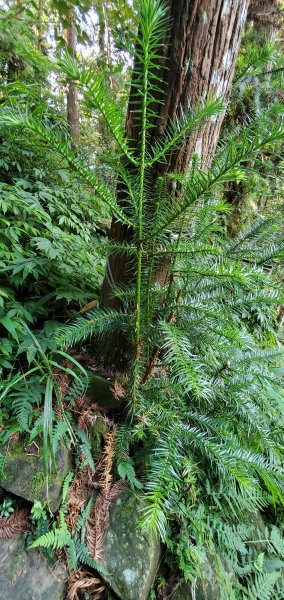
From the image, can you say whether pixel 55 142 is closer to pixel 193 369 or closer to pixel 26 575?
pixel 193 369

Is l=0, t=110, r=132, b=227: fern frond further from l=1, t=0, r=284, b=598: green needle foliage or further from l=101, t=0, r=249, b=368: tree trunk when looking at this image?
l=101, t=0, r=249, b=368: tree trunk

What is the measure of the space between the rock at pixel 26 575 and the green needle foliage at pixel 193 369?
5.8 inches

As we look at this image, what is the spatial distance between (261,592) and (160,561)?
564 mm

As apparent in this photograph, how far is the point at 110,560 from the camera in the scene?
4.17 ft

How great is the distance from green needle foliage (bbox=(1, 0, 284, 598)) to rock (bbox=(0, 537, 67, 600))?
148 millimetres

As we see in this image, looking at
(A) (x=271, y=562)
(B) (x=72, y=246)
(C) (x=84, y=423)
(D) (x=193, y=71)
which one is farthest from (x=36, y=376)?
(A) (x=271, y=562)

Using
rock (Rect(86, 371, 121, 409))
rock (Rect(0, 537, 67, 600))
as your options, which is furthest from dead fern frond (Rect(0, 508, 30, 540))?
rock (Rect(86, 371, 121, 409))

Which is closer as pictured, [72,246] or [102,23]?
[72,246]

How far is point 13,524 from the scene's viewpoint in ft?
4.04

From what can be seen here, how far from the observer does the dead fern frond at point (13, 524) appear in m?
1.21

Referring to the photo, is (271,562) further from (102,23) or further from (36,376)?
(102,23)

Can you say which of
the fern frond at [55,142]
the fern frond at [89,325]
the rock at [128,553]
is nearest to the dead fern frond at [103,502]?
the rock at [128,553]

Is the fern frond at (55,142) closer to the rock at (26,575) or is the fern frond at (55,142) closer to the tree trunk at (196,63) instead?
the tree trunk at (196,63)

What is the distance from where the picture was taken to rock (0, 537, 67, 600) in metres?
1.14
